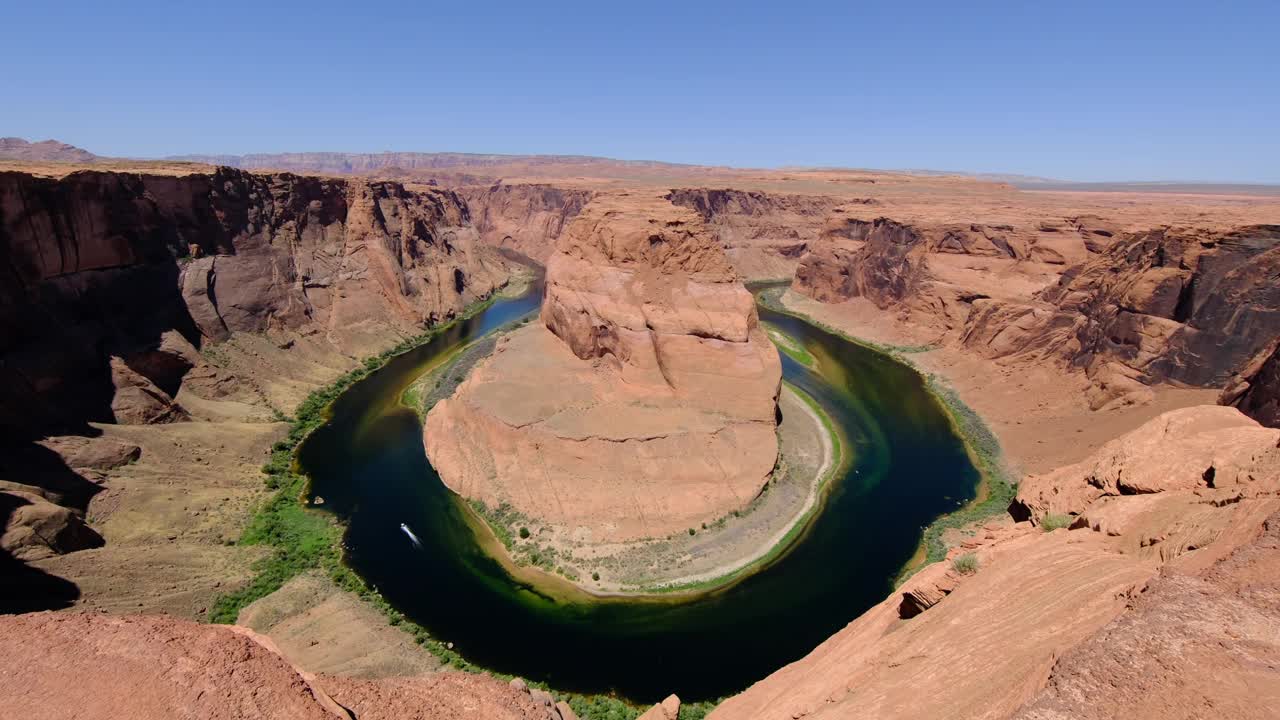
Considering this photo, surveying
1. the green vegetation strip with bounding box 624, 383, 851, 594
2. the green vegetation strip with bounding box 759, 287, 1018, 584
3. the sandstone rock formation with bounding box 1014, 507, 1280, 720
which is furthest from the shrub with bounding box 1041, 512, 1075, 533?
the green vegetation strip with bounding box 759, 287, 1018, 584

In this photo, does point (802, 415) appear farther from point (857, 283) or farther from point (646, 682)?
point (857, 283)

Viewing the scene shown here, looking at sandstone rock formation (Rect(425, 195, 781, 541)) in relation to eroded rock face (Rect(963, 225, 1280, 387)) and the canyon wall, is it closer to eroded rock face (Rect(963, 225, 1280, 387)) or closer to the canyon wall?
eroded rock face (Rect(963, 225, 1280, 387))

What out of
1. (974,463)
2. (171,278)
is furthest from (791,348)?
(171,278)

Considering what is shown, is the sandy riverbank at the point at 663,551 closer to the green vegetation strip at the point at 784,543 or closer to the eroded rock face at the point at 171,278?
the green vegetation strip at the point at 784,543

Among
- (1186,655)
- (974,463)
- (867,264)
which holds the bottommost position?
(974,463)

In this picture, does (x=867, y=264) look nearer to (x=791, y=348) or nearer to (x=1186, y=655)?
(x=791, y=348)

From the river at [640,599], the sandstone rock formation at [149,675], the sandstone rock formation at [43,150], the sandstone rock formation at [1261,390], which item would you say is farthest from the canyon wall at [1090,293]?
the sandstone rock formation at [43,150]

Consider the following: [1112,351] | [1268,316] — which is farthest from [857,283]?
[1268,316]
